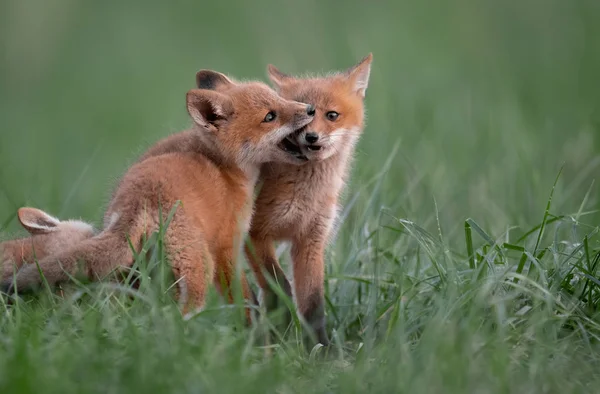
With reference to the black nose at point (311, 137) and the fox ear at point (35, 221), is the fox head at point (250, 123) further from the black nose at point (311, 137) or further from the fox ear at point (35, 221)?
the fox ear at point (35, 221)

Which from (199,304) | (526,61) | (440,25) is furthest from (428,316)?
(440,25)

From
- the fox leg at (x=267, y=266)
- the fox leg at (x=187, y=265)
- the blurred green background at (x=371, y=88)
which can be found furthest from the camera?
the blurred green background at (x=371, y=88)

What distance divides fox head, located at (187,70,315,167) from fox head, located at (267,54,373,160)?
10cm

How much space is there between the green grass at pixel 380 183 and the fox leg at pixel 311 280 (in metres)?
0.16

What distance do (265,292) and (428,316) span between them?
137cm

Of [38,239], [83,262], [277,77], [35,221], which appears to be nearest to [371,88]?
[277,77]

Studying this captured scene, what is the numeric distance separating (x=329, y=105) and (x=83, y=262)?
6.69ft

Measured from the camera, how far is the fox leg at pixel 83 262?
17.3 feet

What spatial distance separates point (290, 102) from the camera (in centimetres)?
624

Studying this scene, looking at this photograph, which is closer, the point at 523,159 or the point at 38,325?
the point at 38,325

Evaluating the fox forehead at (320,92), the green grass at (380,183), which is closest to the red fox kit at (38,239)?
the green grass at (380,183)

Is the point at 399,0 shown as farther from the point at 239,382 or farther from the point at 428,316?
the point at 239,382

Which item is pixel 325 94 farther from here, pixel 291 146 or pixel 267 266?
pixel 267 266

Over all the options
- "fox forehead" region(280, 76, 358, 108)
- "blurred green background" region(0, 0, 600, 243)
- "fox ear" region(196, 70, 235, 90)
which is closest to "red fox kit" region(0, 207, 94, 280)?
"blurred green background" region(0, 0, 600, 243)
